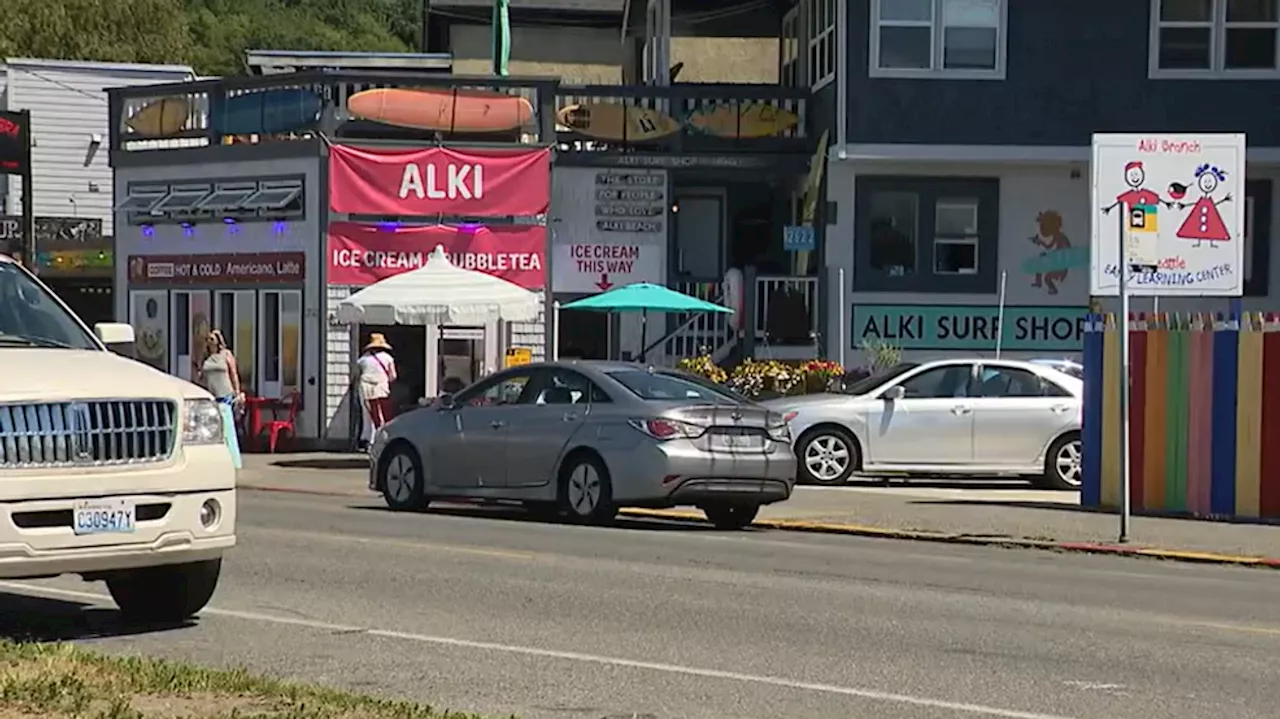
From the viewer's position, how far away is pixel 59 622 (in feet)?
34.0

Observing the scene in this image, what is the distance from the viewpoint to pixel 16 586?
12.1 m

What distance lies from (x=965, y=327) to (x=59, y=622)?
801 inches

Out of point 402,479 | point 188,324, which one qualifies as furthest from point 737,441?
point 188,324

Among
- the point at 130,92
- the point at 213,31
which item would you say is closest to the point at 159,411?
the point at 130,92

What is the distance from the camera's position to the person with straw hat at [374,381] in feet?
86.9

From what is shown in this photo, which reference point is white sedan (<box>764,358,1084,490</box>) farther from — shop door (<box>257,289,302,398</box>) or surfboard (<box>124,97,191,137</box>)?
surfboard (<box>124,97,191,137</box>)

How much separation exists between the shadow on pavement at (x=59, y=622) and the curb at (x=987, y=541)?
27.4ft

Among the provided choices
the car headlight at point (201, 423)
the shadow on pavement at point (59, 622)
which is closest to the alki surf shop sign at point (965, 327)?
the shadow on pavement at point (59, 622)

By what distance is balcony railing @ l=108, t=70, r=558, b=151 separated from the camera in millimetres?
28844

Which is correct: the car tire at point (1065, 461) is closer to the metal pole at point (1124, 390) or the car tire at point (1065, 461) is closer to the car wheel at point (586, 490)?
the metal pole at point (1124, 390)

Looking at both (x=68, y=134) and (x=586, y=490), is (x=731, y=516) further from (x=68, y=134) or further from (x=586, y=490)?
(x=68, y=134)

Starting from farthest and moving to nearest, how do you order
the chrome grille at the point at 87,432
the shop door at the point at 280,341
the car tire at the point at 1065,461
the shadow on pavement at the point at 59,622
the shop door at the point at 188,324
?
1. the shop door at the point at 188,324
2. the shop door at the point at 280,341
3. the car tire at the point at 1065,461
4. the shadow on pavement at the point at 59,622
5. the chrome grille at the point at 87,432

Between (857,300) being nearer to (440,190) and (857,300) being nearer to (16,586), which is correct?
(440,190)

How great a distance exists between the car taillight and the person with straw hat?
9.79 meters
